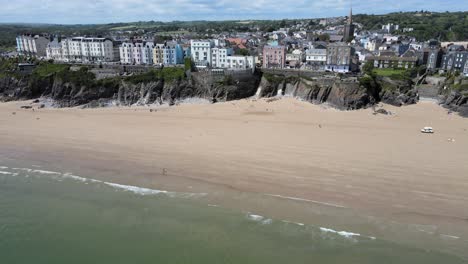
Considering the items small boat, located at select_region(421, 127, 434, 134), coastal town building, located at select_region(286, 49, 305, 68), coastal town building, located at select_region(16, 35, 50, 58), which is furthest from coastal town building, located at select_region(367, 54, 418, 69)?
coastal town building, located at select_region(16, 35, 50, 58)

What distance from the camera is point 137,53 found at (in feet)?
167

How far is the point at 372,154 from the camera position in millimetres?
20953

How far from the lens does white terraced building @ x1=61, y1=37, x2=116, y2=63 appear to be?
178 ft

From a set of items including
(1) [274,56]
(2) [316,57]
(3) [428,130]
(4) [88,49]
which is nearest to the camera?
(3) [428,130]

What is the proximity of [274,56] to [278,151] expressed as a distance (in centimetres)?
2863

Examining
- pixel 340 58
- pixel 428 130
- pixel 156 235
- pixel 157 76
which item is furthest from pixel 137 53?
pixel 156 235

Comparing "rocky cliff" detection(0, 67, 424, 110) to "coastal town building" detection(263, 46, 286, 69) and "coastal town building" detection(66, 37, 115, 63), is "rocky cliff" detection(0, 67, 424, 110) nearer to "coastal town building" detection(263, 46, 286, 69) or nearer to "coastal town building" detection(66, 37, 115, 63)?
"coastal town building" detection(263, 46, 286, 69)

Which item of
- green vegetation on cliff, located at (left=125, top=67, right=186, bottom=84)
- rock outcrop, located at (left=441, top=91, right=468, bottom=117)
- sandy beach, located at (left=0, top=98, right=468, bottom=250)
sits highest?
green vegetation on cliff, located at (left=125, top=67, right=186, bottom=84)

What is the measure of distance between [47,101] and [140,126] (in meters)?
15.3

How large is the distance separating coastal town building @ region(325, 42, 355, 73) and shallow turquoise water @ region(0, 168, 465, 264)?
100ft

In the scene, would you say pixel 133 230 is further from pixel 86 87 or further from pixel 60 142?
pixel 86 87

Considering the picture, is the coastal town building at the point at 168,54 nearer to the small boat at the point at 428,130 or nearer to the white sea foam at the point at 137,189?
the white sea foam at the point at 137,189

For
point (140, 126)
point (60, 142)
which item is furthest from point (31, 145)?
point (140, 126)

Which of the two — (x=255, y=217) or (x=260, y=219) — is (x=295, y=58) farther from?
(x=260, y=219)
